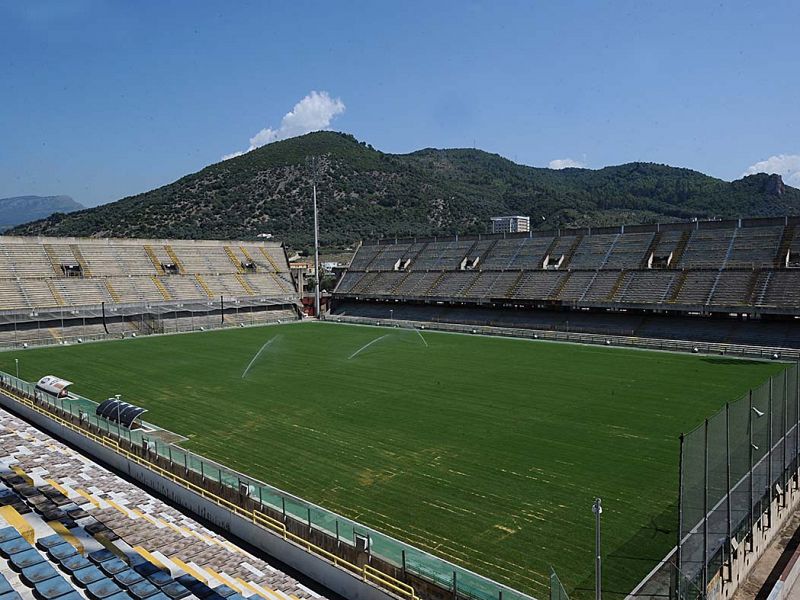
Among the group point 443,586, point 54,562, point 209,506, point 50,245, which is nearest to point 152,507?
point 209,506

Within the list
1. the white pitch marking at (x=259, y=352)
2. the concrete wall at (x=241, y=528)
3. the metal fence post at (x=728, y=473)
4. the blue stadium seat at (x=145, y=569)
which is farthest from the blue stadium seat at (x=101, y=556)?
the white pitch marking at (x=259, y=352)

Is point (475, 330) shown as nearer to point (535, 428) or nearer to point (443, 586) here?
point (535, 428)

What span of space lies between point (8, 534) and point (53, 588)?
98.6 inches

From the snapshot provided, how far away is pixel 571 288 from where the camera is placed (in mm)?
46812

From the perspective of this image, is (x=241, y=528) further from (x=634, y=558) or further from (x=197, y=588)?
(x=634, y=558)

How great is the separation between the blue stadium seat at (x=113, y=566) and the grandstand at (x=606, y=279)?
36.8 m

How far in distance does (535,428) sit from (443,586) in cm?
1164

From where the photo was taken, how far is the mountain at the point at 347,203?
13162cm

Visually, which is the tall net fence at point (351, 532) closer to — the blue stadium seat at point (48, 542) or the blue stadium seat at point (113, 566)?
the blue stadium seat at point (113, 566)

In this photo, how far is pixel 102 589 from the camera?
9055 millimetres

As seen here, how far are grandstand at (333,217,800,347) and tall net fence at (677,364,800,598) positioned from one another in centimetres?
2422

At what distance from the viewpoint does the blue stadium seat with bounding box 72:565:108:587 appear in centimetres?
930

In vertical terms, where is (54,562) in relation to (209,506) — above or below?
above

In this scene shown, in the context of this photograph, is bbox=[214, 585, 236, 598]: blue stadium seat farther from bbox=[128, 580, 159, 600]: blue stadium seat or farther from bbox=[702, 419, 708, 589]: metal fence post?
bbox=[702, 419, 708, 589]: metal fence post
